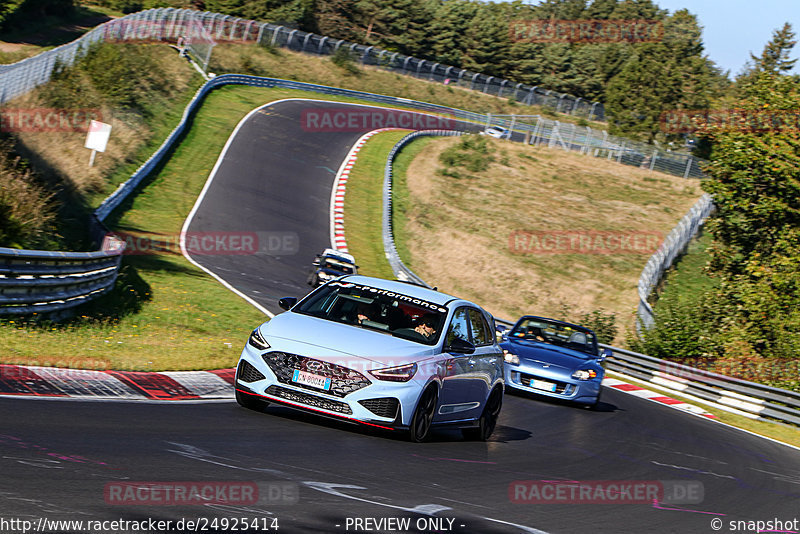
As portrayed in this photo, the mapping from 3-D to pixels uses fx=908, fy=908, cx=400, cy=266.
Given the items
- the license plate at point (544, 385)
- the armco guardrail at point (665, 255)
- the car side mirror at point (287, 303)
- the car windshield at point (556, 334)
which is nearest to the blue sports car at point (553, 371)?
the license plate at point (544, 385)

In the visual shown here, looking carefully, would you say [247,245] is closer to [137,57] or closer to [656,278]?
[656,278]

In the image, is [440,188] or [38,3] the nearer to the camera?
[440,188]

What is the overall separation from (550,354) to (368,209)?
2697 cm

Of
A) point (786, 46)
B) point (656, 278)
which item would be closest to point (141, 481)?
point (656, 278)

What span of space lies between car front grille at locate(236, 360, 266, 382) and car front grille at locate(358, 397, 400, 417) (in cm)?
108

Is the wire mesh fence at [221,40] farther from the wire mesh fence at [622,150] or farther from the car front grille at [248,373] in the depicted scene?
the car front grille at [248,373]

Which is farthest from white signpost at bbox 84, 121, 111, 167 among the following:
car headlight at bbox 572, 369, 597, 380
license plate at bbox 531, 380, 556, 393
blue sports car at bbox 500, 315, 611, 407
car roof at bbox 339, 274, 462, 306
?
car roof at bbox 339, 274, 462, 306

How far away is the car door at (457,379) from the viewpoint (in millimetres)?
9719

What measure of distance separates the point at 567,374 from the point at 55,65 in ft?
91.1

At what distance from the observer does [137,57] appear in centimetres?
4847

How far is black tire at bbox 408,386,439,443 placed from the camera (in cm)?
916

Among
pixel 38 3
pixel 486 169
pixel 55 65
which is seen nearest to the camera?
pixel 55 65

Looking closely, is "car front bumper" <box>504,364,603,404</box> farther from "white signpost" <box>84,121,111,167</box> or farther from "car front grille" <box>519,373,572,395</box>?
"white signpost" <box>84,121,111,167</box>

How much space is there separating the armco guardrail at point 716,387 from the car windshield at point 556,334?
6704mm
